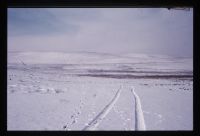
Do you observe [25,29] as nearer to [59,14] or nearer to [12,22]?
[12,22]

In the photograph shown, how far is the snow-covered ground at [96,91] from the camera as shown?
301 cm

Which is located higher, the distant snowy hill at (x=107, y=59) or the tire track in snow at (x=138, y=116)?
the distant snowy hill at (x=107, y=59)

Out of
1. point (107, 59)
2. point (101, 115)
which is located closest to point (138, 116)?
point (101, 115)

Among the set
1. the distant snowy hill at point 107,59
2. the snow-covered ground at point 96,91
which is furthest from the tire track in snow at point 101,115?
the distant snowy hill at point 107,59

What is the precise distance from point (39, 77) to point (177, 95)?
1618mm

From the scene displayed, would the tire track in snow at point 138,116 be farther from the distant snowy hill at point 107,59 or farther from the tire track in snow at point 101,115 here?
the distant snowy hill at point 107,59

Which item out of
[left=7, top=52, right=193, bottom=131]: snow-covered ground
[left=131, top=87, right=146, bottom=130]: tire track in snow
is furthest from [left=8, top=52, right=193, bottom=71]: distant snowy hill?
[left=131, top=87, right=146, bottom=130]: tire track in snow

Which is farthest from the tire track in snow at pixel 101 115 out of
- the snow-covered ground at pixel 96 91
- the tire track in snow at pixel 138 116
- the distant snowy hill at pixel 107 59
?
the distant snowy hill at pixel 107 59

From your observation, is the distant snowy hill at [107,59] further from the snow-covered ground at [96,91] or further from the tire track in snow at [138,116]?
the tire track in snow at [138,116]

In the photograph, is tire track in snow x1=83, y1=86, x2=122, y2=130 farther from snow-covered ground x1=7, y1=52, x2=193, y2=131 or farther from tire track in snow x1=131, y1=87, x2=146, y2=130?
tire track in snow x1=131, y1=87, x2=146, y2=130

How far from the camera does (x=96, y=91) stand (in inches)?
124

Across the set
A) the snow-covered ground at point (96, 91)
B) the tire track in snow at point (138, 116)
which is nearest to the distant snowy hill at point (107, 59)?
the snow-covered ground at point (96, 91)

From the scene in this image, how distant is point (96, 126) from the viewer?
3.00 m

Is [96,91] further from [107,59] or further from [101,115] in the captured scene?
[107,59]
